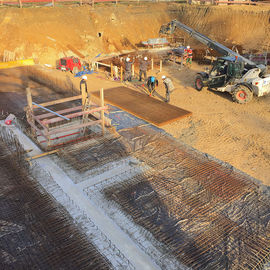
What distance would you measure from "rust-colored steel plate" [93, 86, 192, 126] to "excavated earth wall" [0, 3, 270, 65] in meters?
9.63

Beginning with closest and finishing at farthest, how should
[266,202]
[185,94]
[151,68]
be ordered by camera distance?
[266,202]
[185,94]
[151,68]

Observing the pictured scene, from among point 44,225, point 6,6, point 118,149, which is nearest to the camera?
point 44,225

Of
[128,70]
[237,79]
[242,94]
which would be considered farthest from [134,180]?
[128,70]

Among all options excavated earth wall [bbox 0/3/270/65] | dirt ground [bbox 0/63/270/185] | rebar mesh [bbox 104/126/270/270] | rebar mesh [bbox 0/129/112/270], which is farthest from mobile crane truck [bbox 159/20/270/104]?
excavated earth wall [bbox 0/3/270/65]

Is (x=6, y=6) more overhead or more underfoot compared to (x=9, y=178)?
more overhead

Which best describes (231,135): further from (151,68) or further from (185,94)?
(151,68)

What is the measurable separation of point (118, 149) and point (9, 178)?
3.30 m

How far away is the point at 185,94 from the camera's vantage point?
15.7 meters

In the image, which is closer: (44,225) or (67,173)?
(44,225)

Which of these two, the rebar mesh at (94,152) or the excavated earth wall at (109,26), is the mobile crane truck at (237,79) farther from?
the excavated earth wall at (109,26)

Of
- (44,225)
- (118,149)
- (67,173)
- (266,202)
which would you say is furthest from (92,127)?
(266,202)

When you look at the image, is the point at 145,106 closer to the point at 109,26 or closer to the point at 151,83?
the point at 151,83

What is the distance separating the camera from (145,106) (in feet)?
43.5

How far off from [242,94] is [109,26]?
18163mm
